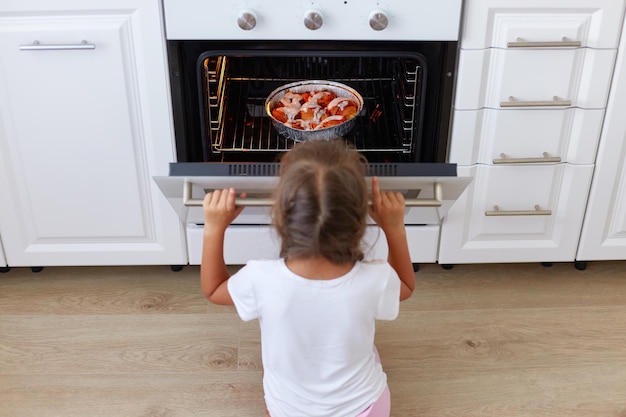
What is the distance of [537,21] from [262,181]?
715mm

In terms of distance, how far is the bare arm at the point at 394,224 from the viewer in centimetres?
126

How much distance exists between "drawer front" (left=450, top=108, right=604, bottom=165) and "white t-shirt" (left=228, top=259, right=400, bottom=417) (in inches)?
24.3

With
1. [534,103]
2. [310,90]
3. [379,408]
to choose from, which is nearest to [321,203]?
[379,408]

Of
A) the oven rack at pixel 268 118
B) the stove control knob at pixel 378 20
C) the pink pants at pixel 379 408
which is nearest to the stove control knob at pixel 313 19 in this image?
the stove control knob at pixel 378 20

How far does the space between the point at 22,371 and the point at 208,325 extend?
431 millimetres

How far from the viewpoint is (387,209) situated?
4.13ft

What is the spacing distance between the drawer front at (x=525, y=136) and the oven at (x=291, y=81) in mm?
51

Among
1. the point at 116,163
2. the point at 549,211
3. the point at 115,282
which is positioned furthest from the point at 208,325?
the point at 549,211

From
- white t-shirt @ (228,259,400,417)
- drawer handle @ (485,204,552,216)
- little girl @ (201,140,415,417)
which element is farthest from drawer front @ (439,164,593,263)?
white t-shirt @ (228,259,400,417)

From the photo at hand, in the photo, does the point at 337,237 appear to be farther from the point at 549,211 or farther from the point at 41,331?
the point at 41,331

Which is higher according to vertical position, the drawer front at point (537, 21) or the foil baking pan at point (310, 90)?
the drawer front at point (537, 21)

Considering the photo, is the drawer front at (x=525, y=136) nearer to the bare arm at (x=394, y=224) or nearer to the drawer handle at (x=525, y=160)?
the drawer handle at (x=525, y=160)

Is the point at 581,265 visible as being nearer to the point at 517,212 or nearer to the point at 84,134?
the point at 517,212

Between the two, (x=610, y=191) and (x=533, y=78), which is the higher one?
(x=533, y=78)
